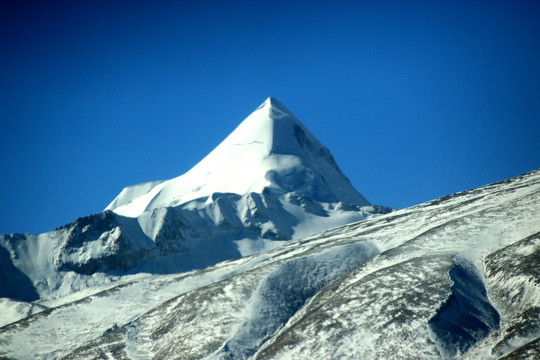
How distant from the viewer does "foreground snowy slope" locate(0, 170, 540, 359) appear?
4566 centimetres

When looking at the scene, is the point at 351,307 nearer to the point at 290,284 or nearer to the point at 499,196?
the point at 290,284

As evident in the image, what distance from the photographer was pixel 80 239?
135 meters

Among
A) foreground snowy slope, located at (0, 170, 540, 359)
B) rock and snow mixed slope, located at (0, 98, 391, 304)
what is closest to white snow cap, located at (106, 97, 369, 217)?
rock and snow mixed slope, located at (0, 98, 391, 304)

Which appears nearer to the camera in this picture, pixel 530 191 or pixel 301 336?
pixel 301 336

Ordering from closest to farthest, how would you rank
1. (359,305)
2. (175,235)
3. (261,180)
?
(359,305) < (175,235) < (261,180)

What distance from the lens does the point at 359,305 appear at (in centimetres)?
5222

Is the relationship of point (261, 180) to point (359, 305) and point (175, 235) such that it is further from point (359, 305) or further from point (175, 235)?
point (359, 305)

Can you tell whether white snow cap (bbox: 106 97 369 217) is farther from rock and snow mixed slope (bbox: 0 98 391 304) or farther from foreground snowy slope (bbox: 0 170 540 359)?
foreground snowy slope (bbox: 0 170 540 359)

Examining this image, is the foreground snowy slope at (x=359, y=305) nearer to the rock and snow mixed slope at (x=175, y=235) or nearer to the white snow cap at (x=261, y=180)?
the rock and snow mixed slope at (x=175, y=235)

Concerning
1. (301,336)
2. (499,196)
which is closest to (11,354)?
(301,336)

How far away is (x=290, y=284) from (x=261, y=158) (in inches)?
5024

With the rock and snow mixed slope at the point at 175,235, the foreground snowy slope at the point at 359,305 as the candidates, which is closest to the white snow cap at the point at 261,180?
the rock and snow mixed slope at the point at 175,235

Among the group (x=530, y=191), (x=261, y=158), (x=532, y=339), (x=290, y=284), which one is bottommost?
(x=532, y=339)

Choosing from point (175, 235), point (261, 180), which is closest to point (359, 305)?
point (175, 235)
